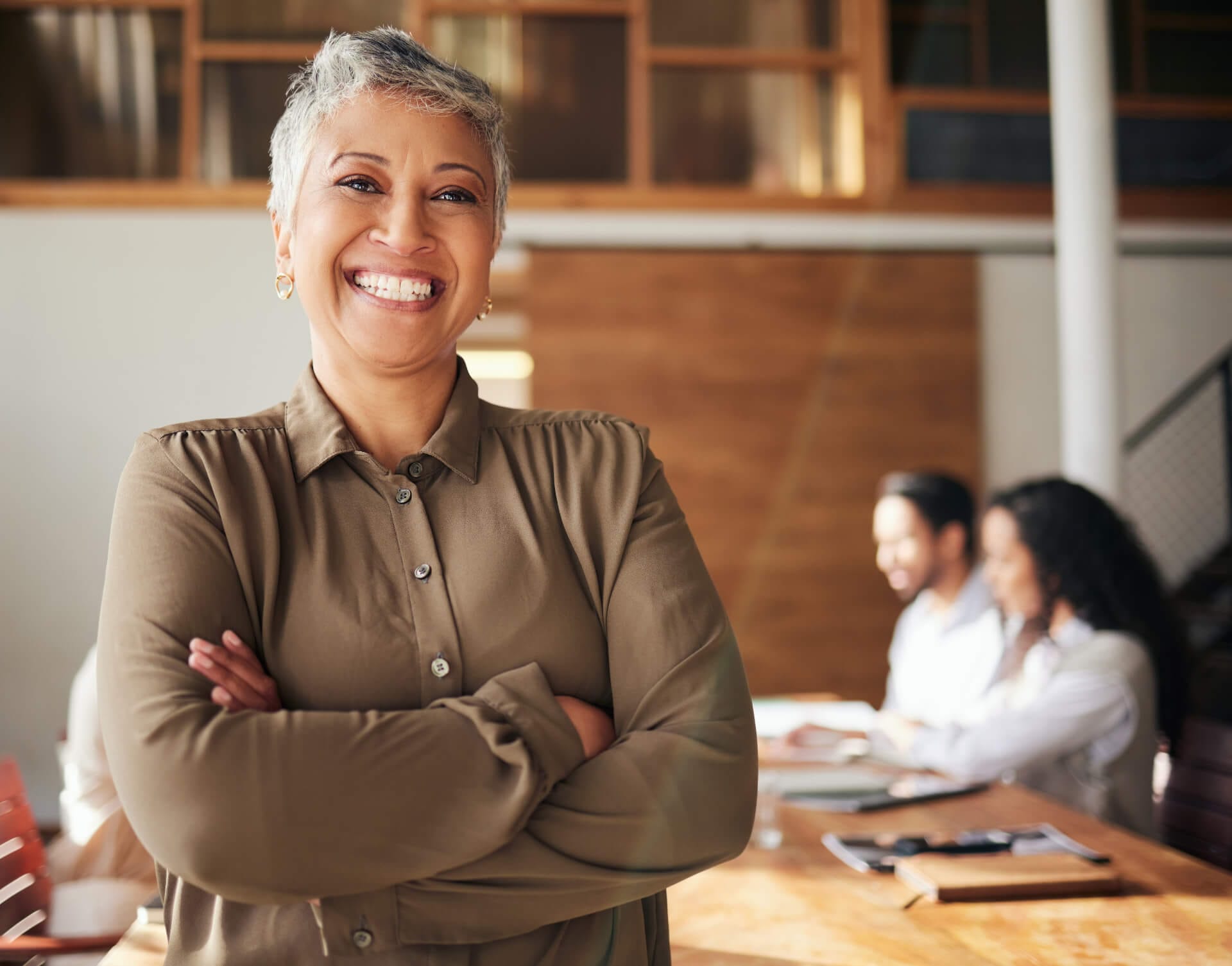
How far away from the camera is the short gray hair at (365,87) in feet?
3.90

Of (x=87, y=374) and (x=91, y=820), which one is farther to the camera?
(x=87, y=374)

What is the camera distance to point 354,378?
1252mm

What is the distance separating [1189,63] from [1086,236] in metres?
2.05

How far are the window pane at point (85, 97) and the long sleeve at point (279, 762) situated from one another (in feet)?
17.4

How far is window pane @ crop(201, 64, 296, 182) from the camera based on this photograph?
227 inches

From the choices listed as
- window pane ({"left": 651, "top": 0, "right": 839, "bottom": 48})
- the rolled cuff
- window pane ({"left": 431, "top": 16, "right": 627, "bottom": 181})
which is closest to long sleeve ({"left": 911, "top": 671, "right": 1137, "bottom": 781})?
the rolled cuff

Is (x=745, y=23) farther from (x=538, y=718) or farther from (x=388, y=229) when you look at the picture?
(x=538, y=718)

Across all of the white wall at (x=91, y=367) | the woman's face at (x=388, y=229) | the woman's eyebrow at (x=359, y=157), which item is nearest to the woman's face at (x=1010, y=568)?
the woman's face at (x=388, y=229)

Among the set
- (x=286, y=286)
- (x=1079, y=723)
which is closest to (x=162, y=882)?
(x=286, y=286)

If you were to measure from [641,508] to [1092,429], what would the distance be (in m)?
4.16

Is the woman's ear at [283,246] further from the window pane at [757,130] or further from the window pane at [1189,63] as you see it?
the window pane at [1189,63]

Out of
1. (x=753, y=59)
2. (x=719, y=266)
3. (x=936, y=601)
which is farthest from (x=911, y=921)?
(x=753, y=59)

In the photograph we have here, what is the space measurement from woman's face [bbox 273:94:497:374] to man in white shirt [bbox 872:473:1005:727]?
2.72m

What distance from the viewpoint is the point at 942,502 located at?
411 cm
